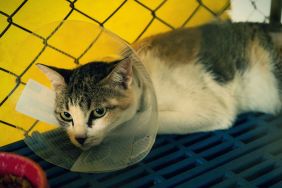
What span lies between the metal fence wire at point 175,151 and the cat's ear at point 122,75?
3.7 inches

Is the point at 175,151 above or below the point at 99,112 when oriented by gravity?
below

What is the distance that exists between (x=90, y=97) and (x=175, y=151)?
339 millimetres

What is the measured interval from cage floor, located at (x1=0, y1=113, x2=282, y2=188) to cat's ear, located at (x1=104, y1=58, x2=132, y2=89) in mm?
244

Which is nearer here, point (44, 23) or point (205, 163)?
point (205, 163)

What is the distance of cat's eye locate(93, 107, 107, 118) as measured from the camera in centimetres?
107

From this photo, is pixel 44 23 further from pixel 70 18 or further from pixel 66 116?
pixel 66 116

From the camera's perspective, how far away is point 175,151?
124 cm

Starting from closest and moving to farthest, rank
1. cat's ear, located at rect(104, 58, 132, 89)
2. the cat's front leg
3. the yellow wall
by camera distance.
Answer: cat's ear, located at rect(104, 58, 132, 89), the yellow wall, the cat's front leg

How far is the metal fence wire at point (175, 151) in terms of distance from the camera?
1.10 metres

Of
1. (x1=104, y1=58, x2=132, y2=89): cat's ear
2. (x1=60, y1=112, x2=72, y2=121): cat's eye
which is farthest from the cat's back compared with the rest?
(x1=60, y1=112, x2=72, y2=121): cat's eye

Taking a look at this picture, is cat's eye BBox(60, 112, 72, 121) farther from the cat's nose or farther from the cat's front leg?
the cat's front leg

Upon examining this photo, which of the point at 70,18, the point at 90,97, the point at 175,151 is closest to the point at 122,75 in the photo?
the point at 90,97

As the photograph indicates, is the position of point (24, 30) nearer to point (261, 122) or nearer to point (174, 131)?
point (174, 131)

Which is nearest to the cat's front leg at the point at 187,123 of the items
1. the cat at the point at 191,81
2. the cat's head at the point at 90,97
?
the cat at the point at 191,81
